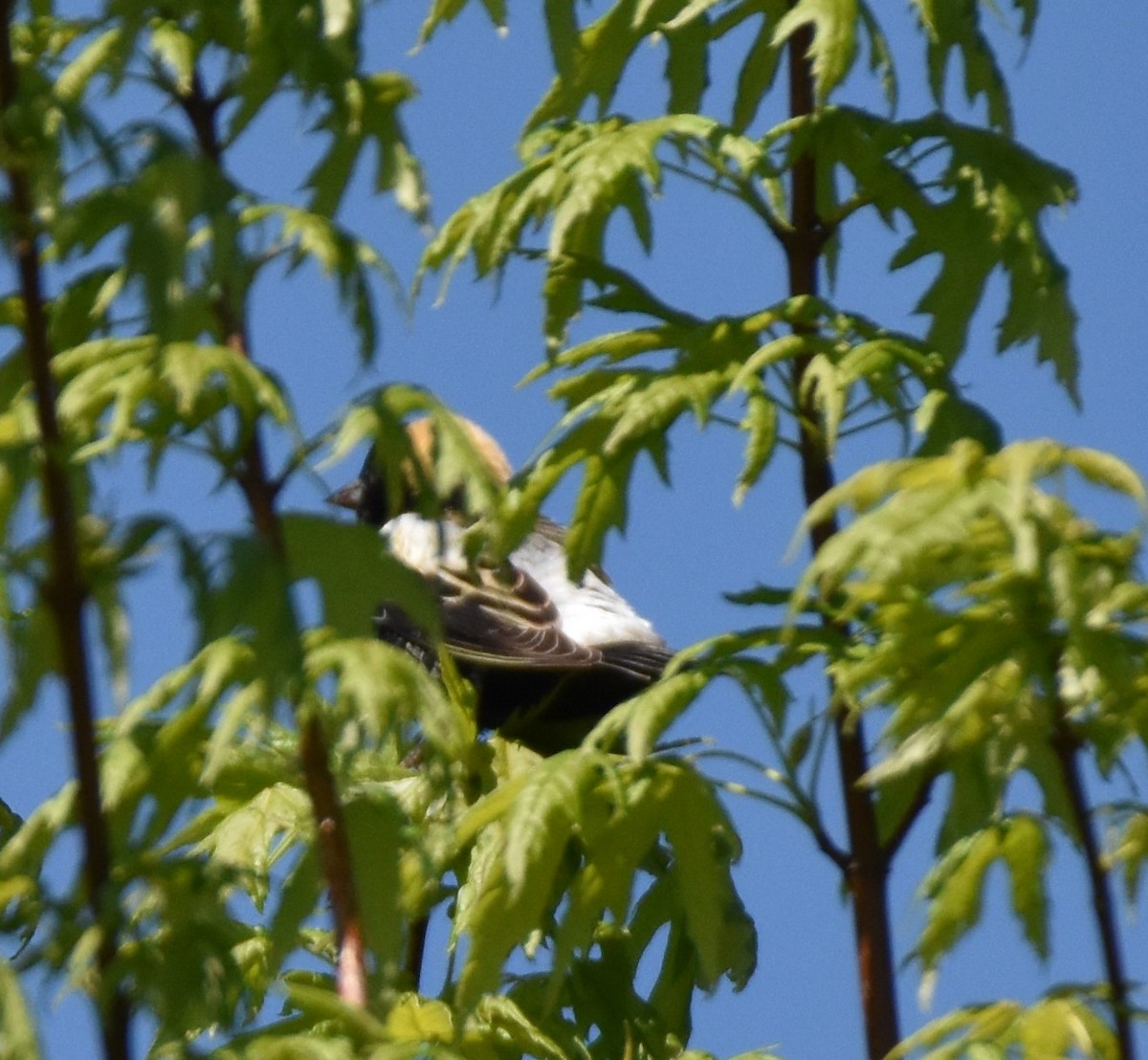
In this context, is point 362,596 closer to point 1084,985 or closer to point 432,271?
point 1084,985

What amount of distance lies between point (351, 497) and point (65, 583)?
5.59m

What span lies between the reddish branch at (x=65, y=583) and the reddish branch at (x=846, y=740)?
0.88m

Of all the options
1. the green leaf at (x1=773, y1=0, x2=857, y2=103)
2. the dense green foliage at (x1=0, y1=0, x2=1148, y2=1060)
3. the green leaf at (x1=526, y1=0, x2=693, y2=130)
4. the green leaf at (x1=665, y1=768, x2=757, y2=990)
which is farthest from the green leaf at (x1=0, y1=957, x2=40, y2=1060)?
the green leaf at (x1=526, y1=0, x2=693, y2=130)

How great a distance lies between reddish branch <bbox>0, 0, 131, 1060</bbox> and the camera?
1.93 m

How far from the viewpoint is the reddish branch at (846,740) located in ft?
9.32

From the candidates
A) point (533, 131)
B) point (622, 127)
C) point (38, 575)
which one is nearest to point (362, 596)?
point (38, 575)

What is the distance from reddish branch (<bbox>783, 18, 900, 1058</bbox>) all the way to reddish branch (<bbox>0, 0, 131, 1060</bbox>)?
2.88 feet

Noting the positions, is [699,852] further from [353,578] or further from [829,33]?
[829,33]

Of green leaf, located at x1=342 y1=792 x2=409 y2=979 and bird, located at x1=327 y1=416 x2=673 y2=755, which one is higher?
bird, located at x1=327 y1=416 x2=673 y2=755

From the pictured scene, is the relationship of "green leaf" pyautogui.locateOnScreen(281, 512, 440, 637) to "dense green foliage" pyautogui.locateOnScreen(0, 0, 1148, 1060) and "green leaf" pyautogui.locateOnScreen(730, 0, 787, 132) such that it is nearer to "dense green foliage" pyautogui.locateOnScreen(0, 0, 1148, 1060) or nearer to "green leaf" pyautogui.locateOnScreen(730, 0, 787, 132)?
"dense green foliage" pyautogui.locateOnScreen(0, 0, 1148, 1060)

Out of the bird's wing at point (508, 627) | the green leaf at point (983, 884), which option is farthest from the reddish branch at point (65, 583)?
the bird's wing at point (508, 627)

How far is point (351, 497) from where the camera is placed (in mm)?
7555

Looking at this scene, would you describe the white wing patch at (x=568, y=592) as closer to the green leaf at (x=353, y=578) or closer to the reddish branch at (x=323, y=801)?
the reddish branch at (x=323, y=801)

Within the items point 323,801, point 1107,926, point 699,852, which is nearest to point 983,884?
point 1107,926
